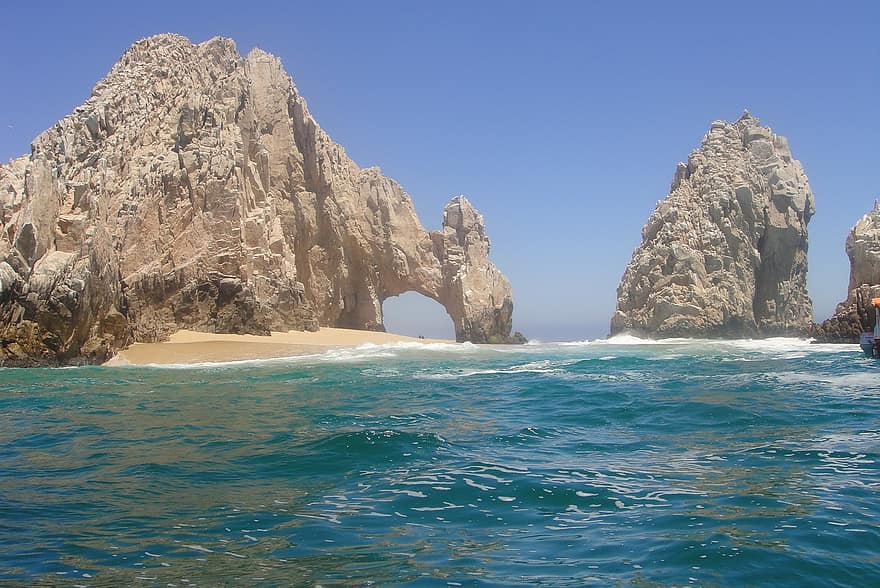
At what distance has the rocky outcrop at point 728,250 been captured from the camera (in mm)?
53469

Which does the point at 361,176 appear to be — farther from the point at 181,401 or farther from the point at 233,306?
the point at 181,401

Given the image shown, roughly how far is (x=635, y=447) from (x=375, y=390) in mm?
7881

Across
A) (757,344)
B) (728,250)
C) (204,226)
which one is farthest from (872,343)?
(728,250)

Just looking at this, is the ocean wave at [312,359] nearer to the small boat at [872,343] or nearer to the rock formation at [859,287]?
the small boat at [872,343]

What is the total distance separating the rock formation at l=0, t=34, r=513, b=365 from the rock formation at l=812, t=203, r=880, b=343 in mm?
20313

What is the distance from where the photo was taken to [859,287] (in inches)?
1532

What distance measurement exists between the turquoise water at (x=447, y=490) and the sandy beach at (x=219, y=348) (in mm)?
13041

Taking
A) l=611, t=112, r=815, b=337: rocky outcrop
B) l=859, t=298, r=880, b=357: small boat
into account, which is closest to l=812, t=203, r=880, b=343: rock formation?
l=611, t=112, r=815, b=337: rocky outcrop

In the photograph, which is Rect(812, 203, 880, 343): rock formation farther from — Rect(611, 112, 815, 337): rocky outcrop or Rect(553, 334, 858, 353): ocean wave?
Rect(611, 112, 815, 337): rocky outcrop

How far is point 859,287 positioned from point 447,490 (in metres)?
39.9

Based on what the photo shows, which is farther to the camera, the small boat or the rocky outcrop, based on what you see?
the rocky outcrop

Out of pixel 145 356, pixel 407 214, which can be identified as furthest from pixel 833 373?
pixel 407 214

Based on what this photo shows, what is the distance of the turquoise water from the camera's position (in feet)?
14.5

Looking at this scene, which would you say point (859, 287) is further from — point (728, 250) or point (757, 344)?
point (728, 250)
